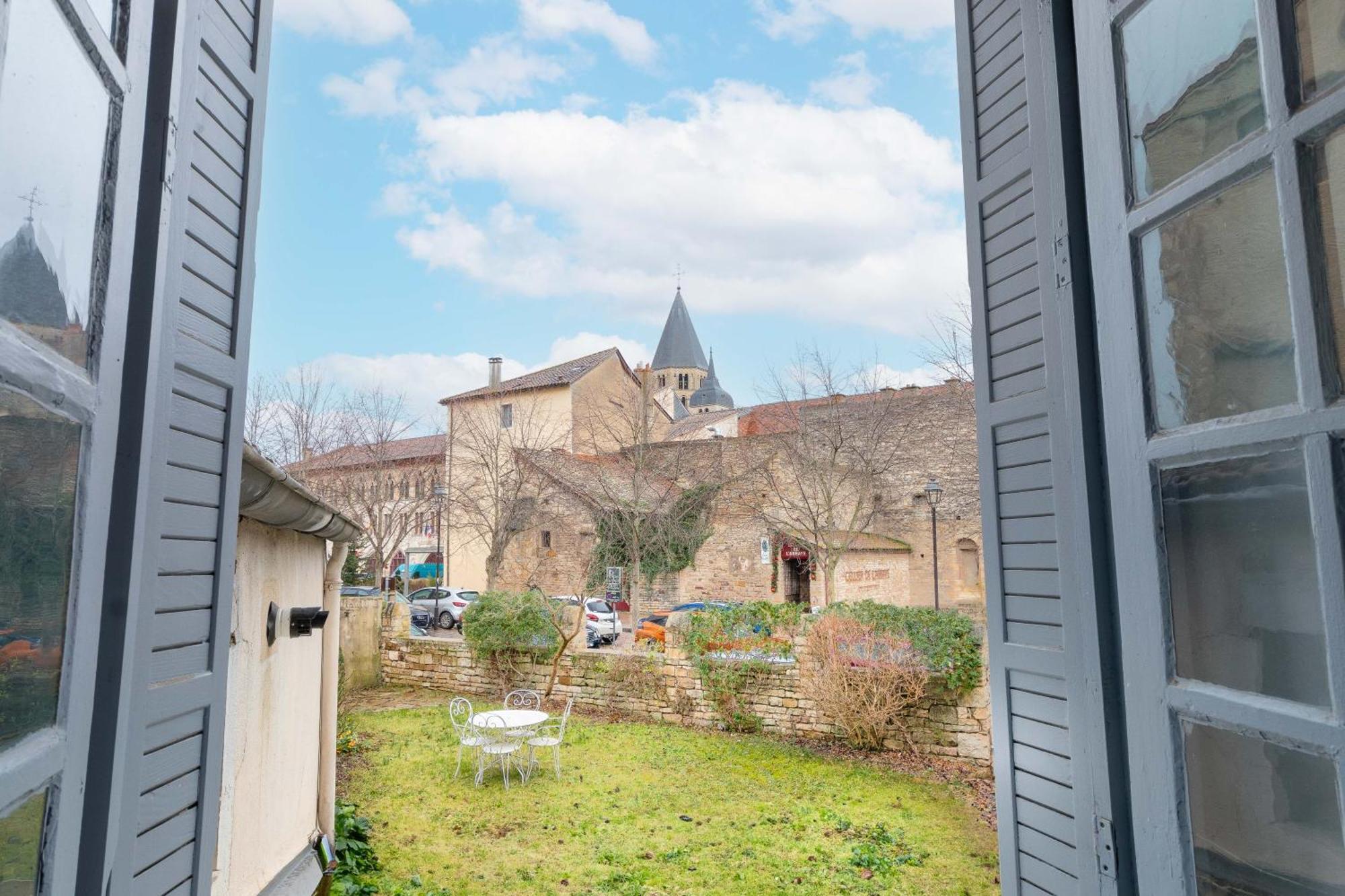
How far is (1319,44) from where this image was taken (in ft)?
3.37

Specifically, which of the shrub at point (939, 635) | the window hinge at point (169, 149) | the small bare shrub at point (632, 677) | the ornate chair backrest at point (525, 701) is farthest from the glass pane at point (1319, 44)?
the ornate chair backrest at point (525, 701)

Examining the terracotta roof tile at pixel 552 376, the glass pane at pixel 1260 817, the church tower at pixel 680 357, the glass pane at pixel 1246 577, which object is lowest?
the glass pane at pixel 1260 817

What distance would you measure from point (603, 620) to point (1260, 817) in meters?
17.3

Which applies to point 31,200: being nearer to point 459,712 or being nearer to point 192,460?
point 192,460

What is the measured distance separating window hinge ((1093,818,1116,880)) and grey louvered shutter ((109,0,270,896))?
1.81 meters

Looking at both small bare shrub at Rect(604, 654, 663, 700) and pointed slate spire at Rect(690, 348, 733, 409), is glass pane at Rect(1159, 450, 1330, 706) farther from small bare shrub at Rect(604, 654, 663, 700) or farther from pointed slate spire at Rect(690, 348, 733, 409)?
pointed slate spire at Rect(690, 348, 733, 409)

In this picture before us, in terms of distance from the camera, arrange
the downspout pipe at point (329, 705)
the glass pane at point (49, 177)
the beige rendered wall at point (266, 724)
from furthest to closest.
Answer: the downspout pipe at point (329, 705)
the beige rendered wall at point (266, 724)
the glass pane at point (49, 177)

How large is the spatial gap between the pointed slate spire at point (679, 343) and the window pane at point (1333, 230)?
183 feet

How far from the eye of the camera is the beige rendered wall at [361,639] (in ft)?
38.5

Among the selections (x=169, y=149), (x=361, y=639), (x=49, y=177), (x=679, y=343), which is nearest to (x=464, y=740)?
(x=361, y=639)

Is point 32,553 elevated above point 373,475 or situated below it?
below

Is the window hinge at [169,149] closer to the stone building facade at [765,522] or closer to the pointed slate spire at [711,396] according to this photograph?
the stone building facade at [765,522]

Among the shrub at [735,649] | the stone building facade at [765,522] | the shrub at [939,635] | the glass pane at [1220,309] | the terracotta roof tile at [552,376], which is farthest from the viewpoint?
the terracotta roof tile at [552,376]

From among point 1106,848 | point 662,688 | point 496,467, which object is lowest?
point 662,688
